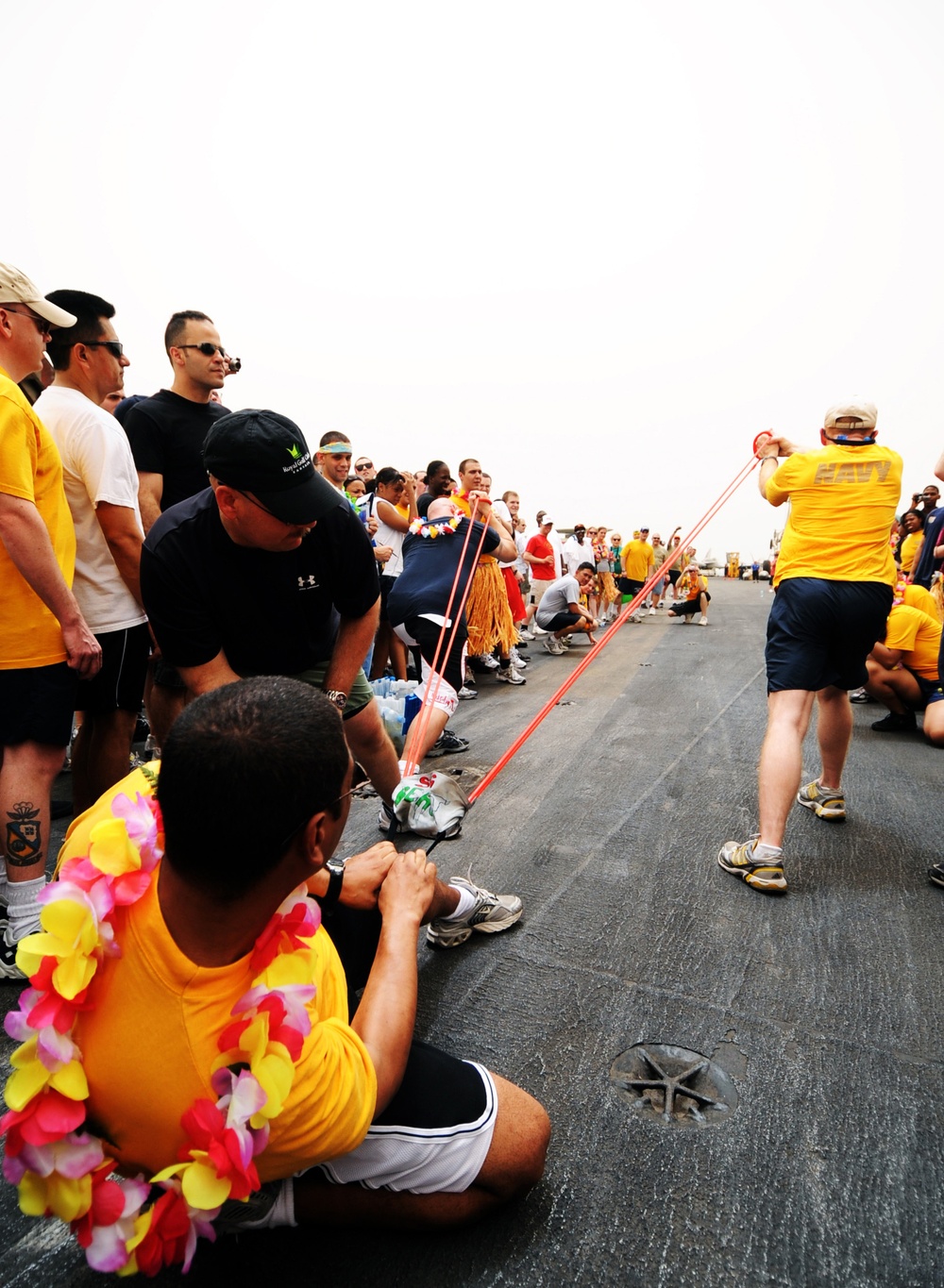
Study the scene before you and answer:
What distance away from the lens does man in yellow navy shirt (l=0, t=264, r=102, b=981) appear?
2.21m

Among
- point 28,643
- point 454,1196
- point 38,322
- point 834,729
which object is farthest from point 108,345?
point 834,729

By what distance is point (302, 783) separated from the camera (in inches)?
40.6

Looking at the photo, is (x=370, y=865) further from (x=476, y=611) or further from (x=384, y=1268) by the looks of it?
(x=476, y=611)

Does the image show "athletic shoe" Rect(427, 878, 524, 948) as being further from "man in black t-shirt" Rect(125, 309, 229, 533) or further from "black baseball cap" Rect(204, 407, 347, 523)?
"man in black t-shirt" Rect(125, 309, 229, 533)

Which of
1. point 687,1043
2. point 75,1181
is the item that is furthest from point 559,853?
point 75,1181

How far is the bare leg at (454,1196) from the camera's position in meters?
1.38

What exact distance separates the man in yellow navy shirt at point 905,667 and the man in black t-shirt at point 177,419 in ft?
13.7

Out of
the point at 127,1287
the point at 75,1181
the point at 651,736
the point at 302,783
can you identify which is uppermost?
the point at 302,783

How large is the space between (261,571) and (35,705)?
0.84 metres

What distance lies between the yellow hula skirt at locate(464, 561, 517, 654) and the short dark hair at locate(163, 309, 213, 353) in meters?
2.92

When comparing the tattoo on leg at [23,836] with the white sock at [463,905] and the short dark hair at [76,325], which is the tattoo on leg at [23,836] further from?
the short dark hair at [76,325]

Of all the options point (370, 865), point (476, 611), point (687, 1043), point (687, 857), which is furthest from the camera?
point (476, 611)

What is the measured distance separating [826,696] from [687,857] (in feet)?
3.20

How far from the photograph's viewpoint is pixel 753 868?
278 cm
